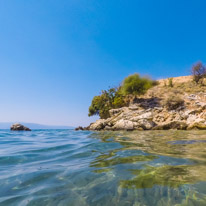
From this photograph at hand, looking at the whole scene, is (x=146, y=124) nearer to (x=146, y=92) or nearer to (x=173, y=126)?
(x=173, y=126)

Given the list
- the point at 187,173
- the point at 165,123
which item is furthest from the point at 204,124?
the point at 187,173

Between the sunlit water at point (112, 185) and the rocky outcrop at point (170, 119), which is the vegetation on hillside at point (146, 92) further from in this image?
the sunlit water at point (112, 185)

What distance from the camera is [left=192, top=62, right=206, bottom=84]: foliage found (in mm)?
26453

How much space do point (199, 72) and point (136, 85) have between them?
1475cm

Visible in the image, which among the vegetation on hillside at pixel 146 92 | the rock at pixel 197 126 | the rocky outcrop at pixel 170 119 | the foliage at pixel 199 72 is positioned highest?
the foliage at pixel 199 72

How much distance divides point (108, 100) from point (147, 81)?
9.23 metres

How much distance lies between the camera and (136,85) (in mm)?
22391

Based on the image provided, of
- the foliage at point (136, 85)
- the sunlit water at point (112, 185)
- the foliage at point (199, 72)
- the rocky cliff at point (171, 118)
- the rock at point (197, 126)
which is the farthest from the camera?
the foliage at point (199, 72)

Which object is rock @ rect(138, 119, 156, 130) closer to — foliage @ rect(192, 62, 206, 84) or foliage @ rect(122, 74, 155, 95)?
foliage @ rect(122, 74, 155, 95)

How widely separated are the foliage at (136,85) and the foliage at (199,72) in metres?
11.4

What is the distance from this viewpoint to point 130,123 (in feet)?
49.3

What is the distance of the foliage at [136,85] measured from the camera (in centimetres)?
2239

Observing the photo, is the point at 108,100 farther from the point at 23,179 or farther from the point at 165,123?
the point at 23,179

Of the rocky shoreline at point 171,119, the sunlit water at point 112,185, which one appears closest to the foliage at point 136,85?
the rocky shoreline at point 171,119
